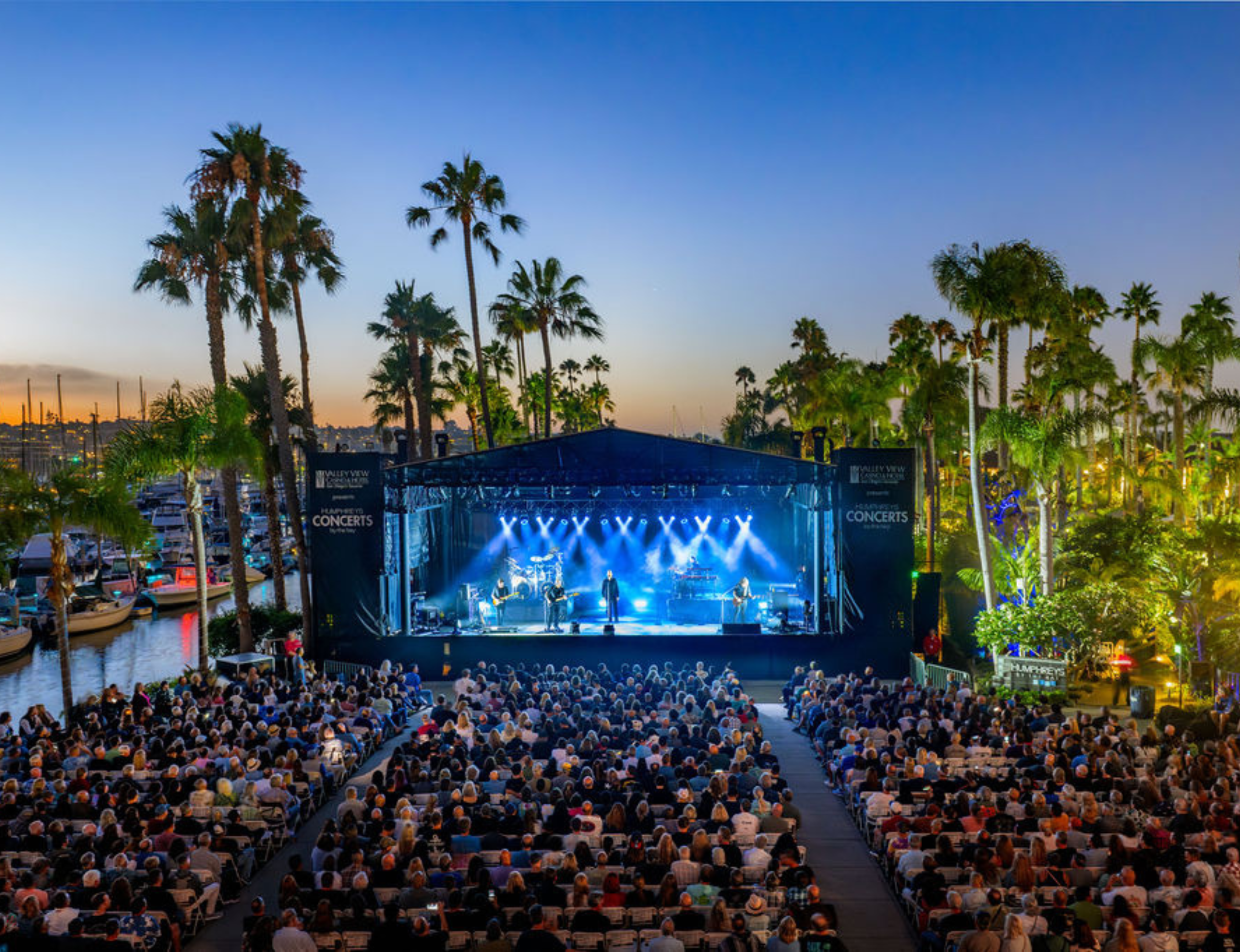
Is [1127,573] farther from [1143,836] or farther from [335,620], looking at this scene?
[335,620]

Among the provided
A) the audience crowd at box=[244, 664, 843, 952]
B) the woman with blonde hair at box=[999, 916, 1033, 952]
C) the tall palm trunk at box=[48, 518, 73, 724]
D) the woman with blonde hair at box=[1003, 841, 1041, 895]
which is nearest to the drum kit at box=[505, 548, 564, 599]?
the tall palm trunk at box=[48, 518, 73, 724]

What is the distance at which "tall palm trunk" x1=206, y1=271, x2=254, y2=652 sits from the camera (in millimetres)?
27016

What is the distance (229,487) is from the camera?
2792 cm

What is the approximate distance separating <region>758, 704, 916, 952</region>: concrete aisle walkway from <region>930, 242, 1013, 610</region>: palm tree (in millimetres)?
9553

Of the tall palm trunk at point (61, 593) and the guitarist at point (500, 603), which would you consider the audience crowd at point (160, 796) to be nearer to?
the tall palm trunk at point (61, 593)

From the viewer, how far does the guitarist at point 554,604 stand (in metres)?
26.8

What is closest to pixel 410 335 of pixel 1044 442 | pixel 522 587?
pixel 522 587

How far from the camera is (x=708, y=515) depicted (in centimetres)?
3172

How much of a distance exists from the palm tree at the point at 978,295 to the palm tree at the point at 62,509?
20.0 m

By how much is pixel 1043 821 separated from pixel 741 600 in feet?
52.9

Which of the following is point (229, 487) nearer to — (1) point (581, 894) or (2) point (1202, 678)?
(1) point (581, 894)

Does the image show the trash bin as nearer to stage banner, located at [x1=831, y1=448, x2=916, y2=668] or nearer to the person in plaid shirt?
stage banner, located at [x1=831, y1=448, x2=916, y2=668]

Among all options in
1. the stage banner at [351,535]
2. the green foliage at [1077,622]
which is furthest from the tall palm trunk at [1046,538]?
the stage banner at [351,535]

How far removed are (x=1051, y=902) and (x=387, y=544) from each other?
64.5 ft
